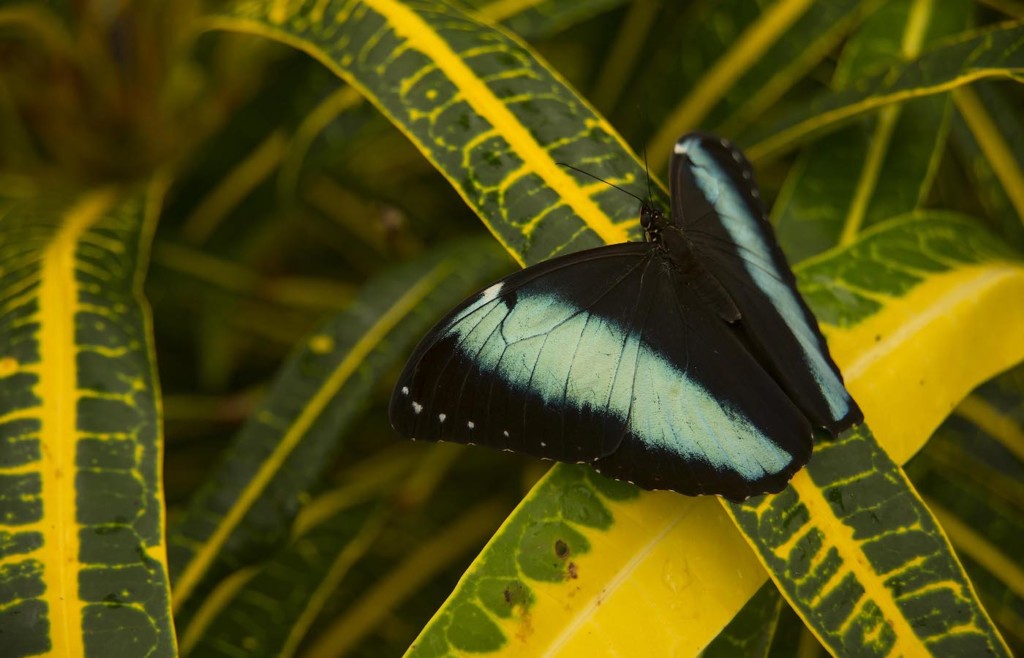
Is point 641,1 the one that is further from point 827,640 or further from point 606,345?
point 827,640

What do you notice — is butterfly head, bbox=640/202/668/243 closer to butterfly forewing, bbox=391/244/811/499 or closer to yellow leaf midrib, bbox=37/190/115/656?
butterfly forewing, bbox=391/244/811/499

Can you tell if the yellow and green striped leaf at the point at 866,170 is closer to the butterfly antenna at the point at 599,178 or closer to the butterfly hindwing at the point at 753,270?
the butterfly hindwing at the point at 753,270

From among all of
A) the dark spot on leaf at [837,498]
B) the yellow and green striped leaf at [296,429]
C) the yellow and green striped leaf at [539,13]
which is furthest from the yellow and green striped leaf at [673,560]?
the yellow and green striped leaf at [539,13]

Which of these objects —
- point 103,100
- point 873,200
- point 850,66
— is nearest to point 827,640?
point 873,200

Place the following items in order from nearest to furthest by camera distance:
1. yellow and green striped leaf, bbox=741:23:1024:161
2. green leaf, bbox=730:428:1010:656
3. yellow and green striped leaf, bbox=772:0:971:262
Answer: green leaf, bbox=730:428:1010:656
yellow and green striped leaf, bbox=741:23:1024:161
yellow and green striped leaf, bbox=772:0:971:262

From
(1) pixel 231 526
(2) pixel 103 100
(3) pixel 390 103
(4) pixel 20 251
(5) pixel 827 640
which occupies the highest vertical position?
(2) pixel 103 100

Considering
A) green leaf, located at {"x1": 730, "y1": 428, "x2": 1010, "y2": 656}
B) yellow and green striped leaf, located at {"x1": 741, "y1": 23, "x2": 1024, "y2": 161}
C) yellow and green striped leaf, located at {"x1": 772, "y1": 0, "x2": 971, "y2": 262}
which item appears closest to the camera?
green leaf, located at {"x1": 730, "y1": 428, "x2": 1010, "y2": 656}

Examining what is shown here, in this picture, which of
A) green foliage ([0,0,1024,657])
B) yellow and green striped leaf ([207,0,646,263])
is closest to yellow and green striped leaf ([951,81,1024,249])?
green foliage ([0,0,1024,657])
